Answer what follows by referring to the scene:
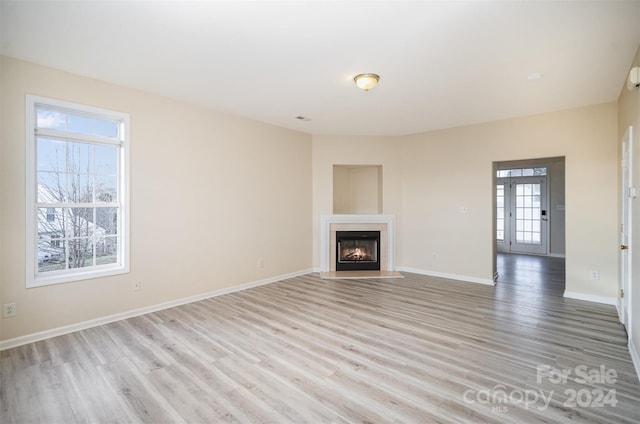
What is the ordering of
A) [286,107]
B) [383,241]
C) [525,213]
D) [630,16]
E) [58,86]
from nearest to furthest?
[630,16], [58,86], [286,107], [383,241], [525,213]

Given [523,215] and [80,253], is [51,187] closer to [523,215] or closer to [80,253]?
[80,253]

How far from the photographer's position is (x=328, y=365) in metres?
2.53

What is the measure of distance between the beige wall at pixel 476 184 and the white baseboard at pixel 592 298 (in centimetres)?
6

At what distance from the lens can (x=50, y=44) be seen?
105 inches

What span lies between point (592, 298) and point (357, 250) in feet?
12.0

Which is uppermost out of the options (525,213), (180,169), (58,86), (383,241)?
(58,86)

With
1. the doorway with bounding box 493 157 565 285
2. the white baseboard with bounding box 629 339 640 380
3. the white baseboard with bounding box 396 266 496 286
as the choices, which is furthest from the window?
the doorway with bounding box 493 157 565 285

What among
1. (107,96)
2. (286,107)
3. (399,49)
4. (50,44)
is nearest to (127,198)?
(107,96)

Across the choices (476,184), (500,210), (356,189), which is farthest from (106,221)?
(500,210)

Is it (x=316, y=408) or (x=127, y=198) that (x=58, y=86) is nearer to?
(x=127, y=198)

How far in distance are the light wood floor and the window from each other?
2.56ft

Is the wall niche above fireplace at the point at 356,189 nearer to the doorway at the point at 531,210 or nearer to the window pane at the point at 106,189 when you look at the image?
the doorway at the point at 531,210

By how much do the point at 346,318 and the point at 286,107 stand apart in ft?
9.74

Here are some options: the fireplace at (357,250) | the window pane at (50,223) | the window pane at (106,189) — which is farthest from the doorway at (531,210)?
the window pane at (50,223)
